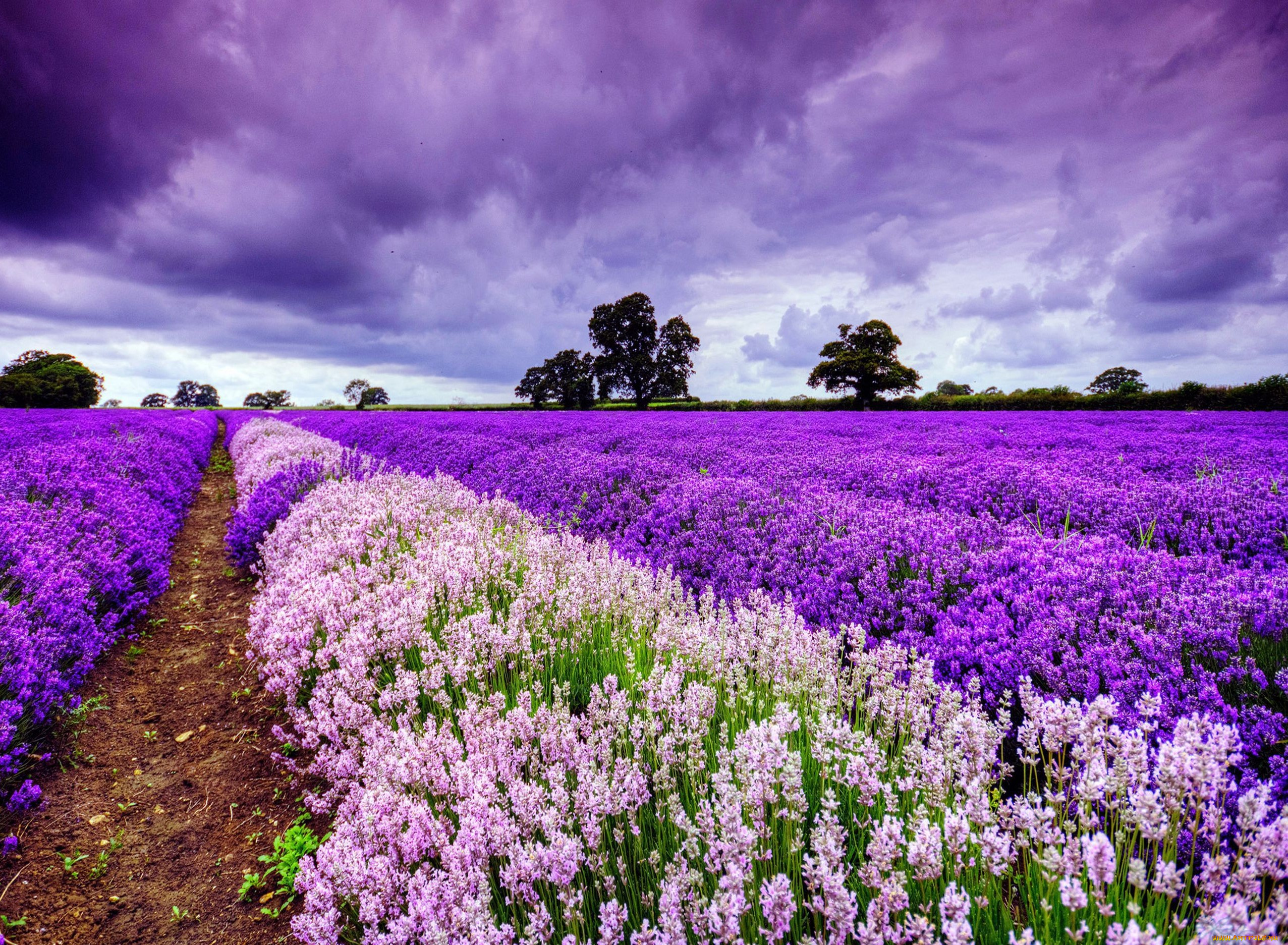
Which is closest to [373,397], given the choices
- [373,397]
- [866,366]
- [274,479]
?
[373,397]

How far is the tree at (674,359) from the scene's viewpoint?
50.8m

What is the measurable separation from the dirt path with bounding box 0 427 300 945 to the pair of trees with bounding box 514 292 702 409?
4588 cm

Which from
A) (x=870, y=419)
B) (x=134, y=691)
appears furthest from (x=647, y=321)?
(x=134, y=691)

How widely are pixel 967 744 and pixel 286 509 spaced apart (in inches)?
336

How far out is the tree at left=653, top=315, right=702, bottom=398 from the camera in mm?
50844

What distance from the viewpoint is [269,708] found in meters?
4.33

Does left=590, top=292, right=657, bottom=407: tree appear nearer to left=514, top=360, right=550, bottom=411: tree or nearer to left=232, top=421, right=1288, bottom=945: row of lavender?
left=514, top=360, right=550, bottom=411: tree

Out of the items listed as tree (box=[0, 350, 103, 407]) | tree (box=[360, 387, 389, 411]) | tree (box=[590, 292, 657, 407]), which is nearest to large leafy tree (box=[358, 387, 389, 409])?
tree (box=[360, 387, 389, 411])

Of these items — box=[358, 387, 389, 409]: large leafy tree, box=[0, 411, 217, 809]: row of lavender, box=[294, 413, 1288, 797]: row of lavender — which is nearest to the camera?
box=[294, 413, 1288, 797]: row of lavender

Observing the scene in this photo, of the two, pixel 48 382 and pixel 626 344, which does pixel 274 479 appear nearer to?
pixel 626 344

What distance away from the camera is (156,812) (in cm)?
337

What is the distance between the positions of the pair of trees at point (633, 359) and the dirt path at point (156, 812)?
151 ft

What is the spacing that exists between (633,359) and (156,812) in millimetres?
48234

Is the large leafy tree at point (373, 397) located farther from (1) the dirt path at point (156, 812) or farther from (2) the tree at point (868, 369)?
(1) the dirt path at point (156, 812)
